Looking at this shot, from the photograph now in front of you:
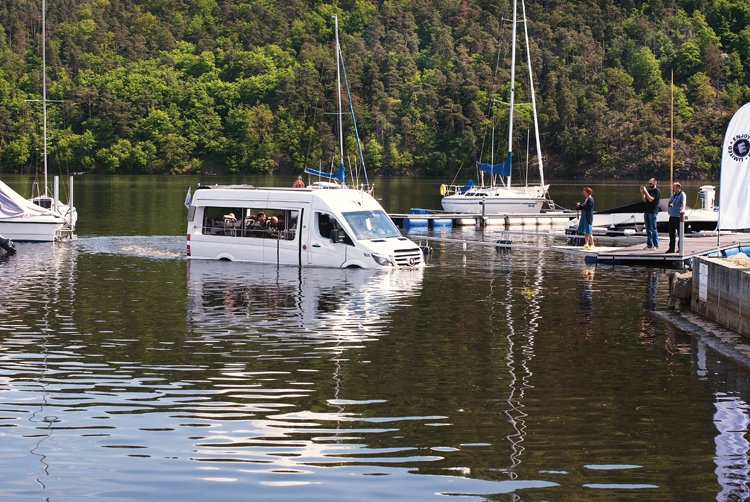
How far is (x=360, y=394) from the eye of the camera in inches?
656

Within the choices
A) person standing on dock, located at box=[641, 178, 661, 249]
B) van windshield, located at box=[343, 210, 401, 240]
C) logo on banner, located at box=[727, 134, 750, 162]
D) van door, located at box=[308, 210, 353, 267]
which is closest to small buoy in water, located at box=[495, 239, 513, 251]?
person standing on dock, located at box=[641, 178, 661, 249]

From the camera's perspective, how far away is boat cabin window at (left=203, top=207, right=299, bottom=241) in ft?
115

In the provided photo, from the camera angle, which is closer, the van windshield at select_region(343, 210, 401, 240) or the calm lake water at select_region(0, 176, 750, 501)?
the calm lake water at select_region(0, 176, 750, 501)

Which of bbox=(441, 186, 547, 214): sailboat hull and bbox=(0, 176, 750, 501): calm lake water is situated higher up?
bbox=(441, 186, 547, 214): sailboat hull

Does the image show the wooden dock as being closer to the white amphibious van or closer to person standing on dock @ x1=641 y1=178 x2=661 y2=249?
→ person standing on dock @ x1=641 y1=178 x2=661 y2=249

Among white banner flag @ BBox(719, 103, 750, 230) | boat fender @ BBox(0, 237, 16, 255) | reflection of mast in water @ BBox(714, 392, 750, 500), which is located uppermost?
white banner flag @ BBox(719, 103, 750, 230)

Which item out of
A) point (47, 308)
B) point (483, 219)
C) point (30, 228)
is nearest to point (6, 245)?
point (30, 228)

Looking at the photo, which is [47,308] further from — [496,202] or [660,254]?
[496,202]

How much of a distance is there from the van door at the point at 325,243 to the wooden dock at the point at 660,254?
26.1 ft

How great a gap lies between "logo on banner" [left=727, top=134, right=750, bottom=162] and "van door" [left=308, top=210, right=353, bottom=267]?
1088 cm

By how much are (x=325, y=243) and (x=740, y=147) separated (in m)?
11.9

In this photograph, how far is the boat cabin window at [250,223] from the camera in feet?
115

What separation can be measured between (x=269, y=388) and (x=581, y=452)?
509 cm

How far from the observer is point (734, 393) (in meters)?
16.9
